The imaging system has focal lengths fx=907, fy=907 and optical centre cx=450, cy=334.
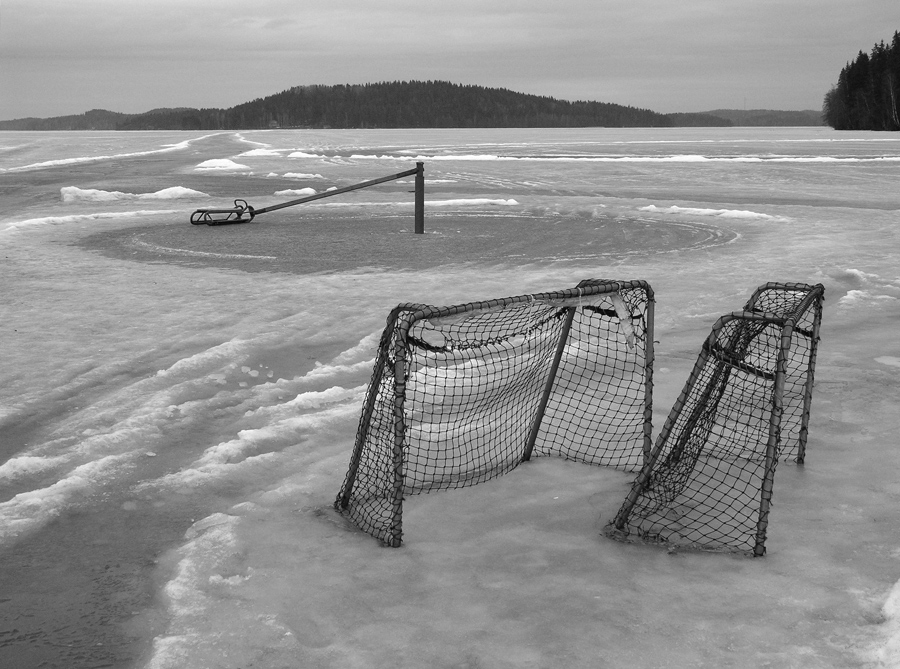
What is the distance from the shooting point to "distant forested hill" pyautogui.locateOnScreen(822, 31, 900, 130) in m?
87.6

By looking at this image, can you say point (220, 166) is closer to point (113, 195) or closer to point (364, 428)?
point (113, 195)

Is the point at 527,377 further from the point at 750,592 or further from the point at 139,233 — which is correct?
the point at 139,233

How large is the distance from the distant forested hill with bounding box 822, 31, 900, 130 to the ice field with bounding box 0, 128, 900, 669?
87.6 metres

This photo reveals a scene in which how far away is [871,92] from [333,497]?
3959 inches

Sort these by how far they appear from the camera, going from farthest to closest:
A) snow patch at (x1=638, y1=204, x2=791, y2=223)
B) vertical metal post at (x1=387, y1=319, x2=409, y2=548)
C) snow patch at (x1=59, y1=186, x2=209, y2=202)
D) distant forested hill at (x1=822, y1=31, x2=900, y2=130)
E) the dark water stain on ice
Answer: distant forested hill at (x1=822, y1=31, x2=900, y2=130) < snow patch at (x1=59, y1=186, x2=209, y2=202) < snow patch at (x1=638, y1=204, x2=791, y2=223) < the dark water stain on ice < vertical metal post at (x1=387, y1=319, x2=409, y2=548)

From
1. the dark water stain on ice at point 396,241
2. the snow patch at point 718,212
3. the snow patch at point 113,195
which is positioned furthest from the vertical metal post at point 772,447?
the snow patch at point 113,195

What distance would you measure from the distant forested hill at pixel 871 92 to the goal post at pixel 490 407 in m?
93.3

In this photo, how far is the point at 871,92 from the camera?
91750 millimetres

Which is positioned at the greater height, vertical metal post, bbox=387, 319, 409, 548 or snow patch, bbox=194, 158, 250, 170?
snow patch, bbox=194, 158, 250, 170

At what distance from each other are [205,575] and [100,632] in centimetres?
51

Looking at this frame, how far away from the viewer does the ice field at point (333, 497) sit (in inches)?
129

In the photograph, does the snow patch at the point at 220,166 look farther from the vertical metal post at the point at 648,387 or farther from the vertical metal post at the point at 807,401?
the vertical metal post at the point at 648,387

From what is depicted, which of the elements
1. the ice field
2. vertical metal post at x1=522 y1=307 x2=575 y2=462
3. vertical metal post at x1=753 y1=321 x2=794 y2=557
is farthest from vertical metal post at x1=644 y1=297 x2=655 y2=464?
vertical metal post at x1=753 y1=321 x2=794 y2=557

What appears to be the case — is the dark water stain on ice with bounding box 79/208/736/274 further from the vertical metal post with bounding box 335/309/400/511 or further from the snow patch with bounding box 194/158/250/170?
the snow patch with bounding box 194/158/250/170
